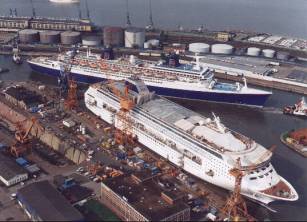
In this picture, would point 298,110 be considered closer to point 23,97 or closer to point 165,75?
point 165,75

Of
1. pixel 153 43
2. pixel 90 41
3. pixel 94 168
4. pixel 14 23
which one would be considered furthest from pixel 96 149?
pixel 14 23

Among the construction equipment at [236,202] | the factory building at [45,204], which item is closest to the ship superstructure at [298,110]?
the construction equipment at [236,202]

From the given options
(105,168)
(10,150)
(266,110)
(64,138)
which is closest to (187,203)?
(105,168)

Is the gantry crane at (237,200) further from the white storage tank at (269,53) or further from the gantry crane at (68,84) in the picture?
the white storage tank at (269,53)

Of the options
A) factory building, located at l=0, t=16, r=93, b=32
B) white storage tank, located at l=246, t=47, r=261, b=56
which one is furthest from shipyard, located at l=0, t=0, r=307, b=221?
factory building, located at l=0, t=16, r=93, b=32

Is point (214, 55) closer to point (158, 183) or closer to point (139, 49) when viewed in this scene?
point (139, 49)

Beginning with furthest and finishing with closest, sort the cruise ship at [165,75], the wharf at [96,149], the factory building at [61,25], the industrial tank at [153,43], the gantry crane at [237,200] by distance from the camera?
1. the factory building at [61,25]
2. the industrial tank at [153,43]
3. the cruise ship at [165,75]
4. the wharf at [96,149]
5. the gantry crane at [237,200]

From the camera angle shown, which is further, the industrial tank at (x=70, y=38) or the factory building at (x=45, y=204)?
the industrial tank at (x=70, y=38)
